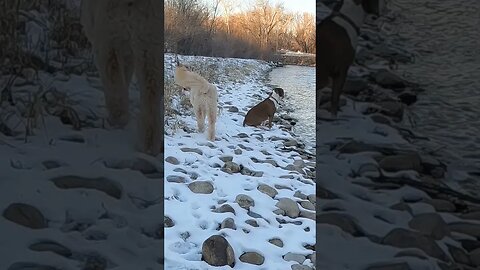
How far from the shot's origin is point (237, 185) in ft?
13.3

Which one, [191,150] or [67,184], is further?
[191,150]

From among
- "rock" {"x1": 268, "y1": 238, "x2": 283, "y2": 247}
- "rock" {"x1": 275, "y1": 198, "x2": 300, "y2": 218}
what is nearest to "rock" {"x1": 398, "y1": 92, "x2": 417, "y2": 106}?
"rock" {"x1": 268, "y1": 238, "x2": 283, "y2": 247}

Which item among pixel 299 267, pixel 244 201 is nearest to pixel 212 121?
pixel 244 201

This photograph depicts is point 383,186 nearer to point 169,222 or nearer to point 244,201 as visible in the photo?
point 169,222

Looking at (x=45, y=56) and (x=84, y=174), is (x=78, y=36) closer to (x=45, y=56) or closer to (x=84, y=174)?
(x=45, y=56)

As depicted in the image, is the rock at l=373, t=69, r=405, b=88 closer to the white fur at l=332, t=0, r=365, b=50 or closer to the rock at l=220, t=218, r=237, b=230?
the white fur at l=332, t=0, r=365, b=50

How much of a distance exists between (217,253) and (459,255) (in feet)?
5.55

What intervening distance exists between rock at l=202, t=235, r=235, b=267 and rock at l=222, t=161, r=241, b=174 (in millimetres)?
1657

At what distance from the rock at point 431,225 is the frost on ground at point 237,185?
5.29 feet

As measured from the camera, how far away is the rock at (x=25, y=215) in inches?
45.8

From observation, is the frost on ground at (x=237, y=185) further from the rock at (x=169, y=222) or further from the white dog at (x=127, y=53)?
the white dog at (x=127, y=53)

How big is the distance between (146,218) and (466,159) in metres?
0.76

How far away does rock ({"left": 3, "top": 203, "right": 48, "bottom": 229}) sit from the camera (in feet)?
3.82

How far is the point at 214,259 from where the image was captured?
2.62 metres
